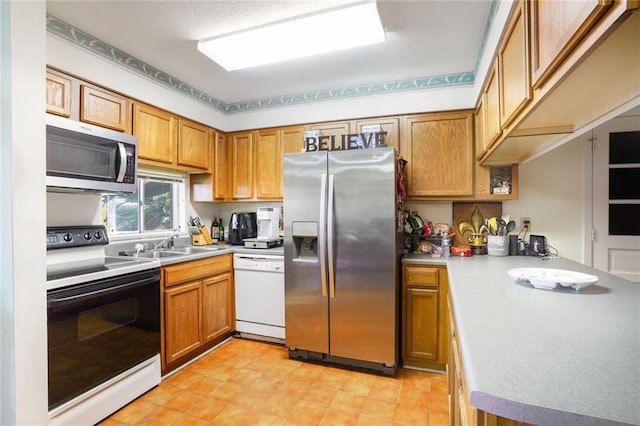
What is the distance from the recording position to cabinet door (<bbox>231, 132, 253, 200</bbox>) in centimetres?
335

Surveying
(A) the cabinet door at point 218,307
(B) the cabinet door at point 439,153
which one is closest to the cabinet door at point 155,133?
(A) the cabinet door at point 218,307

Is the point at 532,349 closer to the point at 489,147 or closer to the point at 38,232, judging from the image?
the point at 489,147

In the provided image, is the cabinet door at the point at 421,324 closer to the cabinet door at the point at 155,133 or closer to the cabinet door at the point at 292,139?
the cabinet door at the point at 292,139

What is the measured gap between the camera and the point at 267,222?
3.12 meters

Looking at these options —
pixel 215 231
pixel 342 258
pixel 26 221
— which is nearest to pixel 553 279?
pixel 342 258

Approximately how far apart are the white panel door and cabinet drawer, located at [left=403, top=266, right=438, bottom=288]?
1.08 m

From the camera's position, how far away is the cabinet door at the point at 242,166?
3354 mm

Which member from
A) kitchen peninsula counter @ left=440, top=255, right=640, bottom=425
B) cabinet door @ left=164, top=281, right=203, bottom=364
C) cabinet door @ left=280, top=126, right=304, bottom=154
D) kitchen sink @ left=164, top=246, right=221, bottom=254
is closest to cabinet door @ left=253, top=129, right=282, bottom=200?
cabinet door @ left=280, top=126, right=304, bottom=154

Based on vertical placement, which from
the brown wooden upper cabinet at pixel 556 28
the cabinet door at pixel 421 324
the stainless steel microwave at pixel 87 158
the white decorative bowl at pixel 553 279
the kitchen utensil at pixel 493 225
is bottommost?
the cabinet door at pixel 421 324

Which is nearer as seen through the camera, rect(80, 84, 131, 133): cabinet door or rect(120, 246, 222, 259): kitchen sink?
rect(80, 84, 131, 133): cabinet door

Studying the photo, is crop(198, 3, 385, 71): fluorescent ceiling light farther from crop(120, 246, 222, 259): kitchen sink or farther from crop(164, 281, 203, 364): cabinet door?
crop(164, 281, 203, 364): cabinet door

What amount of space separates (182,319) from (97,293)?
79 cm

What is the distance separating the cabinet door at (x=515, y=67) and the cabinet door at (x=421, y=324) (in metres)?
1.41

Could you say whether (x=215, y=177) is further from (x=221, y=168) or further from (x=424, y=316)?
(x=424, y=316)
